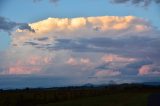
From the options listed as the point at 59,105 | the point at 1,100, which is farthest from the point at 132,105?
the point at 1,100

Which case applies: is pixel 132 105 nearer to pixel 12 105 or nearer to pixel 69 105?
pixel 69 105

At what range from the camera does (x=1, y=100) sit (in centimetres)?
4697

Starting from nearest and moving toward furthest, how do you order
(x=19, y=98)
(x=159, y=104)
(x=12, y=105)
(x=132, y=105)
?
(x=159, y=104)
(x=132, y=105)
(x=12, y=105)
(x=19, y=98)

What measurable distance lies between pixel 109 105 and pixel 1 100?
43.2ft

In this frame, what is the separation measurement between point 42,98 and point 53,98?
1652 mm

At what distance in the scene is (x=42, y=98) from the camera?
177ft

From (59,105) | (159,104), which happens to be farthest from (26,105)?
(159,104)

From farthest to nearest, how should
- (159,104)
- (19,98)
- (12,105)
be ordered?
1. (19,98)
2. (12,105)
3. (159,104)

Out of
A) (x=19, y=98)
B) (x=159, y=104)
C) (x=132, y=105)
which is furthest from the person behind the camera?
(x=19, y=98)

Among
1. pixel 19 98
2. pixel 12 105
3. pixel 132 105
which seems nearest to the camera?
pixel 132 105

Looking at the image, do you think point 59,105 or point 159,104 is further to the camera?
point 59,105

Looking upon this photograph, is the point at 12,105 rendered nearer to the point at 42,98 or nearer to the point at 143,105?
the point at 42,98

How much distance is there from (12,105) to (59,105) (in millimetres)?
5603

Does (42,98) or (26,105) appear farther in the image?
(42,98)
